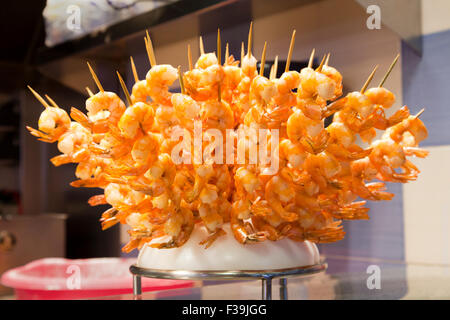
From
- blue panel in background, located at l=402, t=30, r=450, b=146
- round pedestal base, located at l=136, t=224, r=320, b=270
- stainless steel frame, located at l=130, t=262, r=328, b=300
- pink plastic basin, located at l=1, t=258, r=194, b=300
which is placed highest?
blue panel in background, located at l=402, t=30, r=450, b=146

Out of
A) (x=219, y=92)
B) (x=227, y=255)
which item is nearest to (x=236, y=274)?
(x=227, y=255)

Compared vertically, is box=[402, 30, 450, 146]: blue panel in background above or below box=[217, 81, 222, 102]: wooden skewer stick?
above

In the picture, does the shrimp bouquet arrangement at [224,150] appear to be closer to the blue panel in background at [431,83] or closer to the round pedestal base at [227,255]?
the round pedestal base at [227,255]

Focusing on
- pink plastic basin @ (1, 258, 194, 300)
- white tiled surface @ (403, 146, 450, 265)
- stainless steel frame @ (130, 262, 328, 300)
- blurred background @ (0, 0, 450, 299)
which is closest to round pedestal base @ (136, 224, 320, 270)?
stainless steel frame @ (130, 262, 328, 300)

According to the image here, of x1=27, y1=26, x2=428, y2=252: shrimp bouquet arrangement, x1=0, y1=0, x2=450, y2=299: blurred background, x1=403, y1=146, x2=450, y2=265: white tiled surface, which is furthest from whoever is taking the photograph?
x1=403, y1=146, x2=450, y2=265: white tiled surface

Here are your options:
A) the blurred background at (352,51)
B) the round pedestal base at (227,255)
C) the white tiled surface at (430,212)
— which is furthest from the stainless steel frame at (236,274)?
the white tiled surface at (430,212)

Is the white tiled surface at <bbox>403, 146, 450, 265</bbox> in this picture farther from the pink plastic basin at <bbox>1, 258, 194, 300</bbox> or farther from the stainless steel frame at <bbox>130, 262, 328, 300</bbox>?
the stainless steel frame at <bbox>130, 262, 328, 300</bbox>
